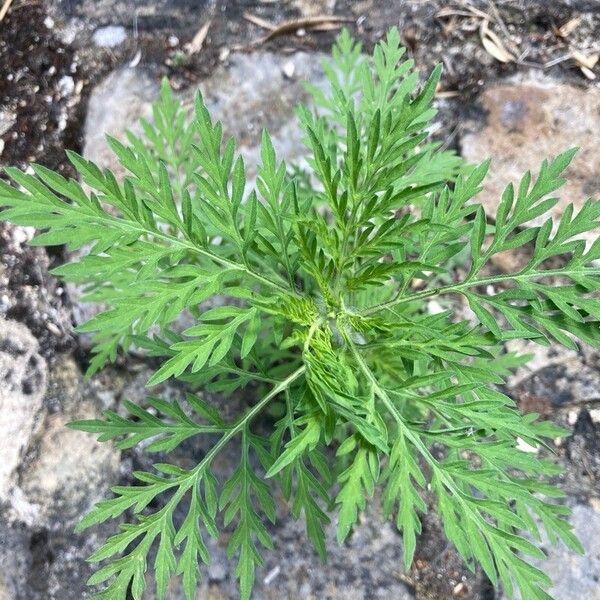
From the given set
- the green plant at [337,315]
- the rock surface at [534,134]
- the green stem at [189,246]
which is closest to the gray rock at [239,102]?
the rock surface at [534,134]

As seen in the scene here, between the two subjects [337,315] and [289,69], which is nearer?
[337,315]

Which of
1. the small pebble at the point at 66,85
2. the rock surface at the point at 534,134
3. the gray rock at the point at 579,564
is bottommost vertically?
the gray rock at the point at 579,564

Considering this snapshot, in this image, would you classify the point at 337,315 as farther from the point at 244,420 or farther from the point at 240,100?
the point at 240,100

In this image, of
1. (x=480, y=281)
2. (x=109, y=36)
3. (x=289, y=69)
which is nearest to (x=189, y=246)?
(x=480, y=281)

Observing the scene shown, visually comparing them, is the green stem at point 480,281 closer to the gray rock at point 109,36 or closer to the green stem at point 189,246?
the green stem at point 189,246

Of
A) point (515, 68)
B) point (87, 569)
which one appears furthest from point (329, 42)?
point (87, 569)

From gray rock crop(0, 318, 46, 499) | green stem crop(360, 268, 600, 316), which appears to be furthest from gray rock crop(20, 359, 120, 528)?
green stem crop(360, 268, 600, 316)
